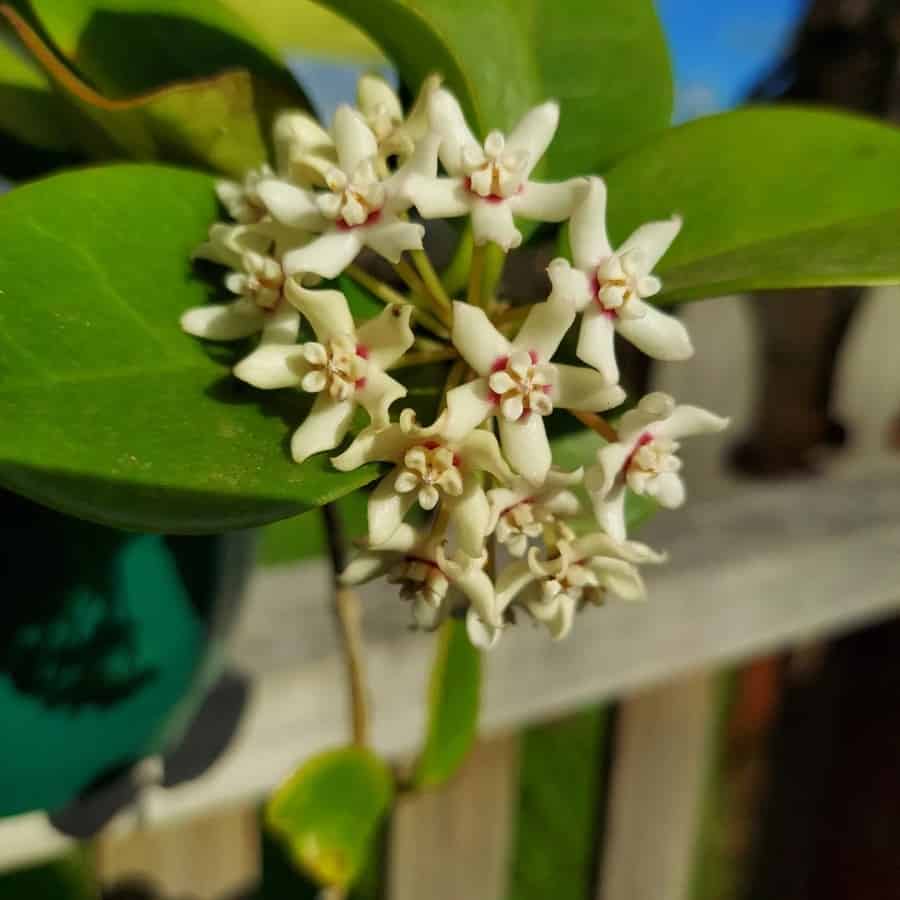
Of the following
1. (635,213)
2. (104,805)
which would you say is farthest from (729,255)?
(104,805)

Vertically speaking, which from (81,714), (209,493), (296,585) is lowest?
(296,585)

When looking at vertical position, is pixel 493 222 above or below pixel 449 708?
above

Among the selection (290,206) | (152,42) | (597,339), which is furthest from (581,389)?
(152,42)

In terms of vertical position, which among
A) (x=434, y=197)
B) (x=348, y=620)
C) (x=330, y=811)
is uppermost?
(x=434, y=197)

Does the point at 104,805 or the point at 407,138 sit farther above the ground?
the point at 407,138

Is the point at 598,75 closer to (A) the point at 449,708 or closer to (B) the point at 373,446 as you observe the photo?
(B) the point at 373,446

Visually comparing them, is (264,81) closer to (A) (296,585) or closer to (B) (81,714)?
(B) (81,714)

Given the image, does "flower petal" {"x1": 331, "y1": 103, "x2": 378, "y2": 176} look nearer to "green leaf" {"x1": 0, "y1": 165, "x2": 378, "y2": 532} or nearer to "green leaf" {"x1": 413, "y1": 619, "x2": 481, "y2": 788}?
"green leaf" {"x1": 0, "y1": 165, "x2": 378, "y2": 532}
